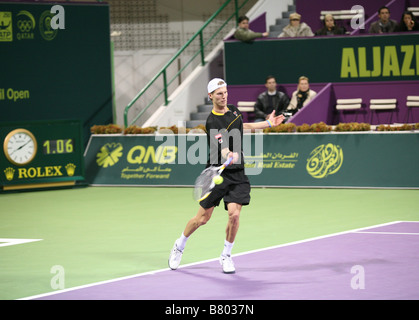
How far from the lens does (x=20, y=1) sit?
1769cm

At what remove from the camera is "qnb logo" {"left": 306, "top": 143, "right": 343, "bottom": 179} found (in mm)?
15922

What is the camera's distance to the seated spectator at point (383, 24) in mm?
19219

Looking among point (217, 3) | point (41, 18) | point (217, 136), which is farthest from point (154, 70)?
point (217, 136)

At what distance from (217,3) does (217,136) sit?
16.3 m

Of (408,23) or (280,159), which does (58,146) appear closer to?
(280,159)

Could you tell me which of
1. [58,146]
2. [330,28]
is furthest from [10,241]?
[330,28]

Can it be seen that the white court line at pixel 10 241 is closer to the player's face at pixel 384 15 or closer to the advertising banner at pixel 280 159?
the advertising banner at pixel 280 159

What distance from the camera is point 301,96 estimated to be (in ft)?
60.6

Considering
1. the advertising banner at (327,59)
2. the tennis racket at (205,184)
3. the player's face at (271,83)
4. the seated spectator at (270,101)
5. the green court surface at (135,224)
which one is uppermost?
the advertising banner at (327,59)

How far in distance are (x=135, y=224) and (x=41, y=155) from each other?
19.2ft

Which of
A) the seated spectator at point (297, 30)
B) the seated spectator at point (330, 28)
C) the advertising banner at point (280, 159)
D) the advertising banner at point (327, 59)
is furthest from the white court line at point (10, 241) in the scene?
the seated spectator at point (330, 28)

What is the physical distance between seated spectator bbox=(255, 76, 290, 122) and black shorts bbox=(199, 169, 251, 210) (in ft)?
32.2

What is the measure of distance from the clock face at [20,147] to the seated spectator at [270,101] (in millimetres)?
5349

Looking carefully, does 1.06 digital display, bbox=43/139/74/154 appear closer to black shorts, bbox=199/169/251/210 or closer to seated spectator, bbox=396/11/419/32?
seated spectator, bbox=396/11/419/32
